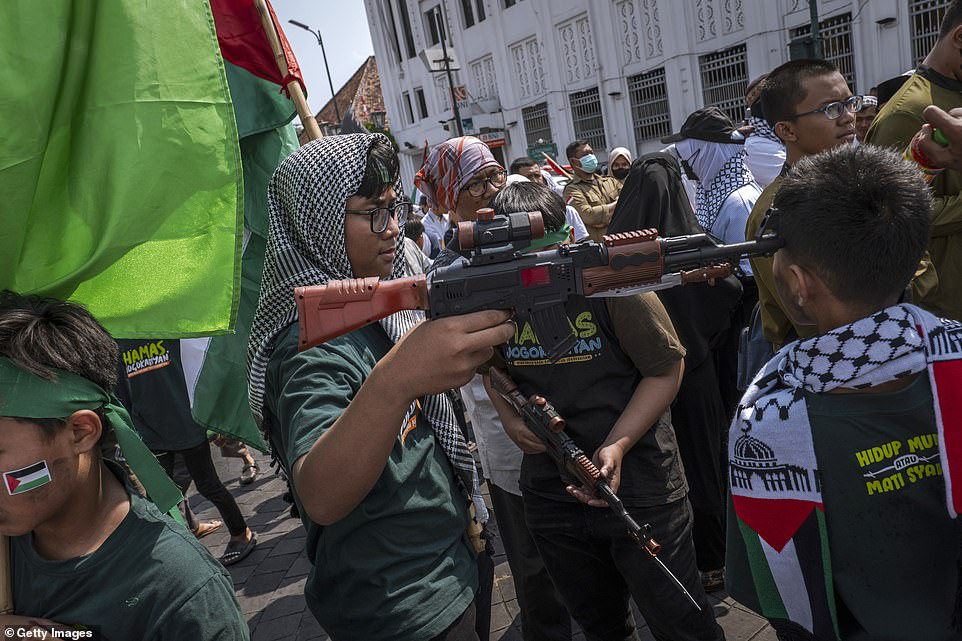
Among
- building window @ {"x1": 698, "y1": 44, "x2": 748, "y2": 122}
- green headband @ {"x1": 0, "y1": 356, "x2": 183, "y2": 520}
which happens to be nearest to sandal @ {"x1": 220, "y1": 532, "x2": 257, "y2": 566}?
green headband @ {"x1": 0, "y1": 356, "x2": 183, "y2": 520}

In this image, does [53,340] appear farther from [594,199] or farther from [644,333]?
[594,199]

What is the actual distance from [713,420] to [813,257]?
198 cm

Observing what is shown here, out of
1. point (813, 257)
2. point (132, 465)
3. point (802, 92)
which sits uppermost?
point (802, 92)

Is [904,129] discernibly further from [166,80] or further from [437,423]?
[166,80]

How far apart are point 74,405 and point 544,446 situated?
4.92 feet

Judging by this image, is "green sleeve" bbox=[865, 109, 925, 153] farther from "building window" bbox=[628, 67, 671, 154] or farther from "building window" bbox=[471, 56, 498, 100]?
"building window" bbox=[471, 56, 498, 100]

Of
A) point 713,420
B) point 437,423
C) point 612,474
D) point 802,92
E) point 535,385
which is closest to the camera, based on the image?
point 437,423

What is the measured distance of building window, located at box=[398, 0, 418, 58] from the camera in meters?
30.9

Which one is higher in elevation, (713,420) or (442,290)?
(442,290)

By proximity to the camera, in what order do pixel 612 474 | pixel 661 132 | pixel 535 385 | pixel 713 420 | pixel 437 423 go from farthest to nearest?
pixel 661 132 → pixel 713 420 → pixel 535 385 → pixel 612 474 → pixel 437 423

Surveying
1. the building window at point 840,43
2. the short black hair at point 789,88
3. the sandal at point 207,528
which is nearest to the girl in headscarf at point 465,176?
the short black hair at point 789,88

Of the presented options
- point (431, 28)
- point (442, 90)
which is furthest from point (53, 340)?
point (431, 28)

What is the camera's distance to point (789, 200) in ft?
5.18

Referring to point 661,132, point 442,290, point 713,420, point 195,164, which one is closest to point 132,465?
point 195,164
